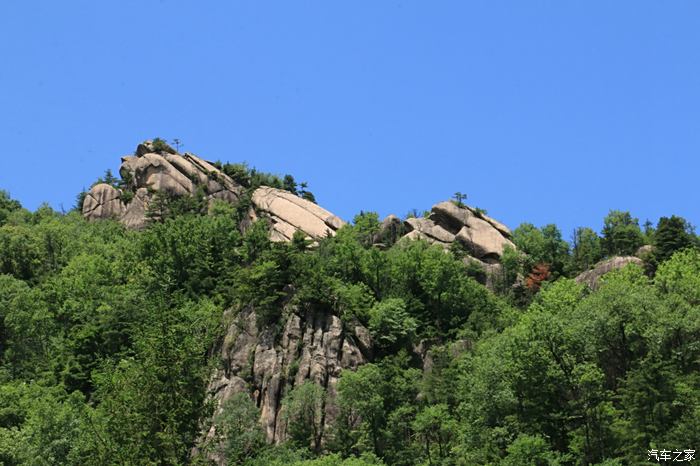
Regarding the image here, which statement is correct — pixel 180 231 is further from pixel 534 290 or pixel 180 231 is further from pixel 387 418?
pixel 387 418

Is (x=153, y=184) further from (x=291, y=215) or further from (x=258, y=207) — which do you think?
(x=291, y=215)

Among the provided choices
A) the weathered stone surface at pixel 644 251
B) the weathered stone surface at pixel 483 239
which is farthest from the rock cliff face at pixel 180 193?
the weathered stone surface at pixel 644 251

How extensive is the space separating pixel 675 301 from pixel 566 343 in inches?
366

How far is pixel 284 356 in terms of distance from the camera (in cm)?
7612

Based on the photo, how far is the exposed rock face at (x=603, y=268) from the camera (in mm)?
92062

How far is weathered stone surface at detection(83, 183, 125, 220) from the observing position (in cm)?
13150

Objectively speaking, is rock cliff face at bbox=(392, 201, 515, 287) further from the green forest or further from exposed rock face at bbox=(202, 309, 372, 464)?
exposed rock face at bbox=(202, 309, 372, 464)

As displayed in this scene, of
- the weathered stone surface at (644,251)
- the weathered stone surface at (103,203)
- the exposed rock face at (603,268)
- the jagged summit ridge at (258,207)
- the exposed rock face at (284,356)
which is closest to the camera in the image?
the exposed rock face at (284,356)

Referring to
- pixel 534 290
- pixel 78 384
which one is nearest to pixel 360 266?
pixel 534 290

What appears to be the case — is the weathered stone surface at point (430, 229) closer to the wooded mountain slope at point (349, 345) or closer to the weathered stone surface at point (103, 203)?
the wooded mountain slope at point (349, 345)

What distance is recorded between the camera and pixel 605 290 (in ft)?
237

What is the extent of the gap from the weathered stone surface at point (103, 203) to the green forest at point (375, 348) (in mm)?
20883

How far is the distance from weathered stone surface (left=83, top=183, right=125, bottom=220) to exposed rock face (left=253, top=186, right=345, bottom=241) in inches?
671

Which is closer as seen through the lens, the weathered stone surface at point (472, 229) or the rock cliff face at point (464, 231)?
the rock cliff face at point (464, 231)
